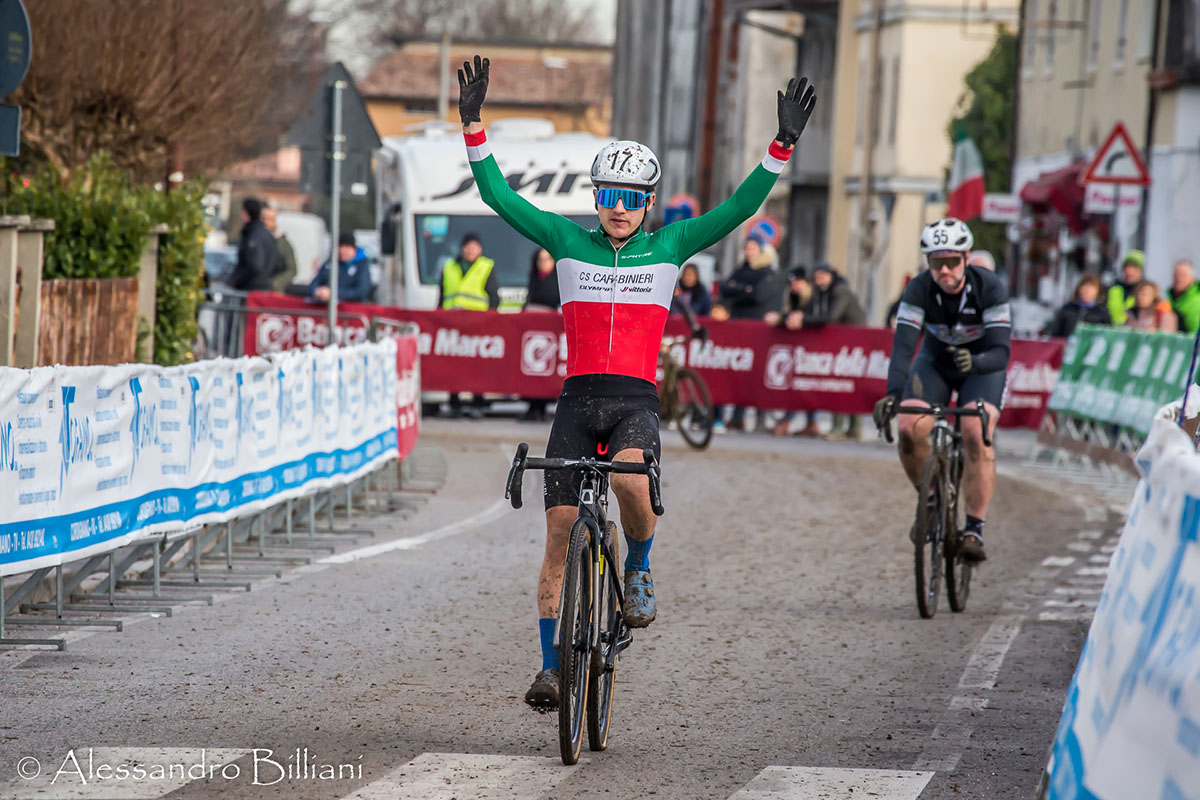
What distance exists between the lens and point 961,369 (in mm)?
11258

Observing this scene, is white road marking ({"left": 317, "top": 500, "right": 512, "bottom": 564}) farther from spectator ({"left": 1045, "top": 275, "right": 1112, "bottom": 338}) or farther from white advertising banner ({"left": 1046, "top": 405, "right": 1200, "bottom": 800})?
spectator ({"left": 1045, "top": 275, "right": 1112, "bottom": 338})

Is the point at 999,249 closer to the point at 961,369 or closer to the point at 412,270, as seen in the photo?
the point at 412,270

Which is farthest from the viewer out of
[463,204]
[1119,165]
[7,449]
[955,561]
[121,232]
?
[463,204]

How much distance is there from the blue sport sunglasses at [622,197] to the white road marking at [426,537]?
16.7 ft

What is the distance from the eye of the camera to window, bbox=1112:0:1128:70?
3534 cm

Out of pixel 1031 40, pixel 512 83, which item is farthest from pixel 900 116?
pixel 512 83

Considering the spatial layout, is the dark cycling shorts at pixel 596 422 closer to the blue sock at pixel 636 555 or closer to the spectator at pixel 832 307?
the blue sock at pixel 636 555

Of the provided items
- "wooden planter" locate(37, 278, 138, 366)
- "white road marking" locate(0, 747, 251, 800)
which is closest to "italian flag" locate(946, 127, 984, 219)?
"wooden planter" locate(37, 278, 138, 366)

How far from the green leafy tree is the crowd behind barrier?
22.9m

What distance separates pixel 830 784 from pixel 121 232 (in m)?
9.44

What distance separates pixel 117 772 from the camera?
648 centimetres

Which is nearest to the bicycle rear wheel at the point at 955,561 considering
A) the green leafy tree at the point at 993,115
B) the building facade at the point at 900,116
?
the green leafy tree at the point at 993,115

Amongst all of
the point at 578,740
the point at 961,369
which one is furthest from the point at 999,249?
the point at 578,740

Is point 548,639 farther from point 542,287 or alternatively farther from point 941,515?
point 542,287
